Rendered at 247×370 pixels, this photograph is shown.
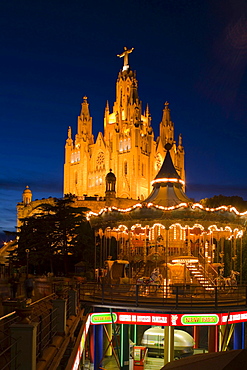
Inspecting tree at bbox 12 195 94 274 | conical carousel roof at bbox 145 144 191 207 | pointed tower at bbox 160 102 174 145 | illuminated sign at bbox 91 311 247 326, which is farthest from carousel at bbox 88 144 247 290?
pointed tower at bbox 160 102 174 145

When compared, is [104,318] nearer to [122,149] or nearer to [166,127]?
[122,149]

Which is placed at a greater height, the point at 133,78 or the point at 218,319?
the point at 133,78

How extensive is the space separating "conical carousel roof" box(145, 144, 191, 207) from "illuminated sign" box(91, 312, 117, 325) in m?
7.53

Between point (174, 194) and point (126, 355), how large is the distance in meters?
9.24

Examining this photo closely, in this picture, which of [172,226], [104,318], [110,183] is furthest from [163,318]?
[110,183]

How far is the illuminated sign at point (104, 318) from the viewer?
645 inches

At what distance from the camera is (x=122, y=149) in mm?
91500

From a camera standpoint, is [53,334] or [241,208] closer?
[53,334]

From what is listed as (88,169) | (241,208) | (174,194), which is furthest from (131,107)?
(174,194)

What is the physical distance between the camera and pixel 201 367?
5.21 meters

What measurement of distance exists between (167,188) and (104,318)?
9.08m

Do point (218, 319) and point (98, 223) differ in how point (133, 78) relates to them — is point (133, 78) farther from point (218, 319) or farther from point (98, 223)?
point (218, 319)

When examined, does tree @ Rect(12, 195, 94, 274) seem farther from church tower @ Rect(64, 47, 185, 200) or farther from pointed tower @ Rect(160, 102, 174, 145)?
pointed tower @ Rect(160, 102, 174, 145)

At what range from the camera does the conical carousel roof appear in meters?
23.0
